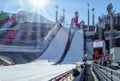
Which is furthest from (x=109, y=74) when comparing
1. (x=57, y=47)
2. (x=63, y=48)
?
(x=63, y=48)

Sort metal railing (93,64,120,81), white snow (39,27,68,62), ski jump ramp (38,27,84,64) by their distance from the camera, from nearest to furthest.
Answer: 1. metal railing (93,64,120,81)
2. ski jump ramp (38,27,84,64)
3. white snow (39,27,68,62)

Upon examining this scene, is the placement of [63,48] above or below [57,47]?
below

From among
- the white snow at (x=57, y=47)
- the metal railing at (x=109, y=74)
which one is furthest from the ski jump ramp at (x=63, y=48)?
the metal railing at (x=109, y=74)

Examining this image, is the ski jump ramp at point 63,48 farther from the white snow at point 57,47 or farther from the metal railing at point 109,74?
the metal railing at point 109,74

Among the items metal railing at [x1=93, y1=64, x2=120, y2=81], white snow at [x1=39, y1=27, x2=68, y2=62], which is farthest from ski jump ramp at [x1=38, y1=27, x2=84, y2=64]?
metal railing at [x1=93, y1=64, x2=120, y2=81]

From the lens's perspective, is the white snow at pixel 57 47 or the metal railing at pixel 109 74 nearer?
the metal railing at pixel 109 74

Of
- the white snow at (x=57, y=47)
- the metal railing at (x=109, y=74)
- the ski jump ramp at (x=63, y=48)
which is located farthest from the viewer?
the white snow at (x=57, y=47)

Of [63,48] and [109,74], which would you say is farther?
[63,48]

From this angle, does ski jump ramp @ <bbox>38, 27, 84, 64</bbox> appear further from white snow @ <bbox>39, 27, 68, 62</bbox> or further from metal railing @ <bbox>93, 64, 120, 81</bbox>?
metal railing @ <bbox>93, 64, 120, 81</bbox>

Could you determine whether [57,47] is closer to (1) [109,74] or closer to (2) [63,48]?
(2) [63,48]

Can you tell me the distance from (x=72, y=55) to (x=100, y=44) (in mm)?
45609

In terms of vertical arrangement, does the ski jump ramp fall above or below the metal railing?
above

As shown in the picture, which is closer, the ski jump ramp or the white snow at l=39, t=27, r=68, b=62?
the ski jump ramp

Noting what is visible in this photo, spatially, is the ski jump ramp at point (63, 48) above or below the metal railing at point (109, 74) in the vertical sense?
above
